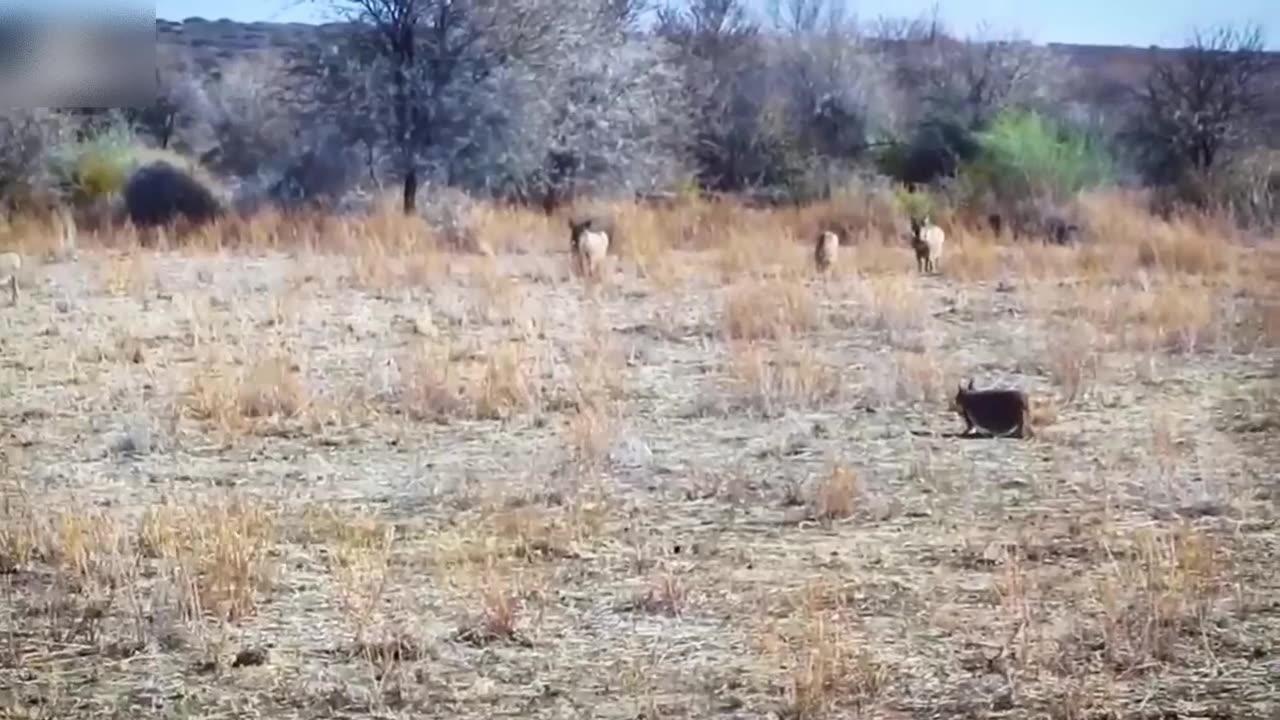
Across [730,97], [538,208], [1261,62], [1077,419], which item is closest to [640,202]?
[538,208]

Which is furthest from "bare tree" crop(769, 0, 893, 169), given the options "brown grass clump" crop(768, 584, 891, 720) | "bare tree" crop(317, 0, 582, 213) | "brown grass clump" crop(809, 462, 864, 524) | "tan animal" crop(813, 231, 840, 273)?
"brown grass clump" crop(768, 584, 891, 720)

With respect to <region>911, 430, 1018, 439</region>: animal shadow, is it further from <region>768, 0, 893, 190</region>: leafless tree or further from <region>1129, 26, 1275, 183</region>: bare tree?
<region>768, 0, 893, 190</region>: leafless tree

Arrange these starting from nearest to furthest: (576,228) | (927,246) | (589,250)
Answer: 1. (589,250)
2. (927,246)
3. (576,228)

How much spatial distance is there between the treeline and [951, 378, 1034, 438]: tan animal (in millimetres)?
574

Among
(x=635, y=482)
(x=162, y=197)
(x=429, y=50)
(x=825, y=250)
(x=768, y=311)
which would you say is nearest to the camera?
(x=635, y=482)

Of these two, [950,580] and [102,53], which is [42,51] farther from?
[950,580]

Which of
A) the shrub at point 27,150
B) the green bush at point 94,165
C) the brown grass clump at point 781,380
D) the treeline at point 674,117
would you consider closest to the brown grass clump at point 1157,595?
the treeline at point 674,117

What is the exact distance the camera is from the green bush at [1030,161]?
5.52 m

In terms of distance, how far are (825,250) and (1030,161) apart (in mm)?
1403

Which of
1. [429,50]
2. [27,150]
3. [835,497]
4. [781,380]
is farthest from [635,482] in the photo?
[429,50]

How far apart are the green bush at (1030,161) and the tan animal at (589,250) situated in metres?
1.53

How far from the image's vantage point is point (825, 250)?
6145mm

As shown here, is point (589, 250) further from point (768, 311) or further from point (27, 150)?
point (27, 150)

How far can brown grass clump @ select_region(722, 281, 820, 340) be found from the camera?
5.41m
